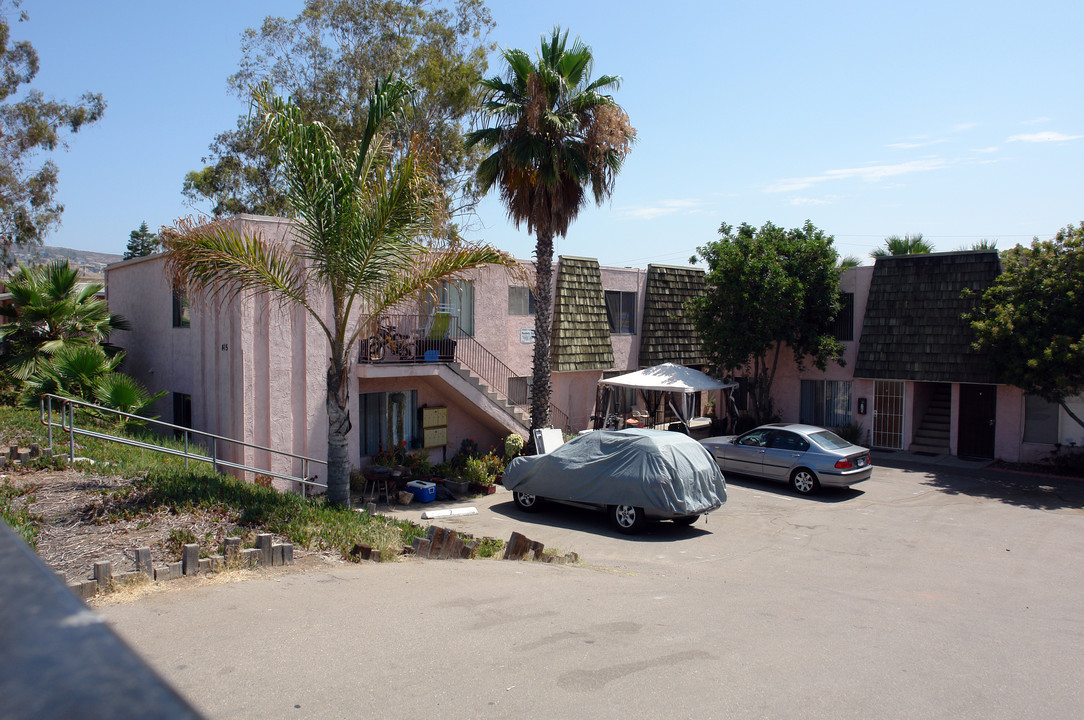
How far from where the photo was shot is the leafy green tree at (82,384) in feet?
47.2

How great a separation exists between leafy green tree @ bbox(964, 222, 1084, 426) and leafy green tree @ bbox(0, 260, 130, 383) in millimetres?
21794

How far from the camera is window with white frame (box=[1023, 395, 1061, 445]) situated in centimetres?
2064

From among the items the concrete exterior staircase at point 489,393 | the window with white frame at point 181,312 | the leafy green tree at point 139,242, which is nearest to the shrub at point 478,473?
the concrete exterior staircase at point 489,393

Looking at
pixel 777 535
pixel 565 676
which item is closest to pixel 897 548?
pixel 777 535

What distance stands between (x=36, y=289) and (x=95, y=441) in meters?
A: 5.27

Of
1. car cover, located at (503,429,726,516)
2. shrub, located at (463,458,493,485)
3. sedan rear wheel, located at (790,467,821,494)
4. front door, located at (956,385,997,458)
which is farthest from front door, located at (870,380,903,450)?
shrub, located at (463,458,493,485)

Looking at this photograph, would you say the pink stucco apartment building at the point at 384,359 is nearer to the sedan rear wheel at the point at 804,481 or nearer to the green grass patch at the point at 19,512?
the green grass patch at the point at 19,512

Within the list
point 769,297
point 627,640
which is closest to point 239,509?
point 627,640

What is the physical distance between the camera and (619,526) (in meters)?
13.2

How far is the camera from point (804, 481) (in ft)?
55.2

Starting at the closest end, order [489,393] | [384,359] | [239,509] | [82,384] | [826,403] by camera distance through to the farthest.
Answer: [239,509] → [82,384] → [384,359] → [489,393] → [826,403]

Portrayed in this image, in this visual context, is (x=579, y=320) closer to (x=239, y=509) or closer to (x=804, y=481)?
(x=804, y=481)

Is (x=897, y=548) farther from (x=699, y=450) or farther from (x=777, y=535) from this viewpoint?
(x=699, y=450)

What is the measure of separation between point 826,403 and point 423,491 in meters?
15.0
